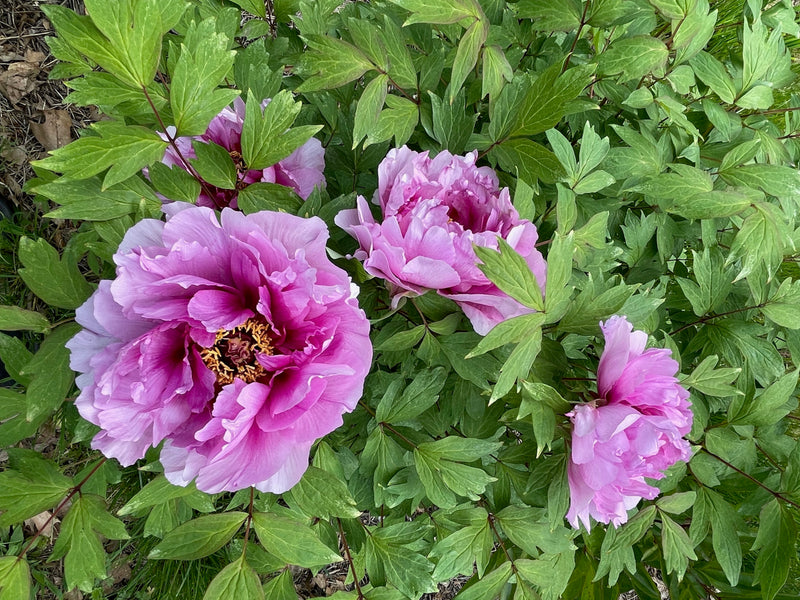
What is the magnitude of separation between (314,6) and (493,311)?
1.69 feet

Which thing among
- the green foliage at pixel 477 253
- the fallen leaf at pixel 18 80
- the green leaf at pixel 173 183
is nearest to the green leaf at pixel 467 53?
the green foliage at pixel 477 253

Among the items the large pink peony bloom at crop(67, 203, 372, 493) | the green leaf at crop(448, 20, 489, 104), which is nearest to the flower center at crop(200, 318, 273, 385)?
the large pink peony bloom at crop(67, 203, 372, 493)

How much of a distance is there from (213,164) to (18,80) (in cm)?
165

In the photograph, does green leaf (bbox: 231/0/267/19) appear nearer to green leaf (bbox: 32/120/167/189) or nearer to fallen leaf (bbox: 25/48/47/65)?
green leaf (bbox: 32/120/167/189)

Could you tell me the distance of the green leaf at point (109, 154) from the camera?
587 mm

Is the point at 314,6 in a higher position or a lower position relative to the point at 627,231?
higher

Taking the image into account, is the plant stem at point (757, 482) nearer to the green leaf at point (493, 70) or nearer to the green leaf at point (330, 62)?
the green leaf at point (493, 70)

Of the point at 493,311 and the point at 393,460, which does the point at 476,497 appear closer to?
the point at 393,460

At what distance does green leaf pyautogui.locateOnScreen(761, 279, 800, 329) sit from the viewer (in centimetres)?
87

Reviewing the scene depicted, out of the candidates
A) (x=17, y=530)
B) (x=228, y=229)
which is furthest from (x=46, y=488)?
(x=17, y=530)

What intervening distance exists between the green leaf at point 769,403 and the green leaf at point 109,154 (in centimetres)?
86

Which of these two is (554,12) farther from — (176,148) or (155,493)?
(155,493)

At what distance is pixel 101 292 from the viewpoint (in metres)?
0.59

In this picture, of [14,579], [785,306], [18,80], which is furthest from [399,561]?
[18,80]
